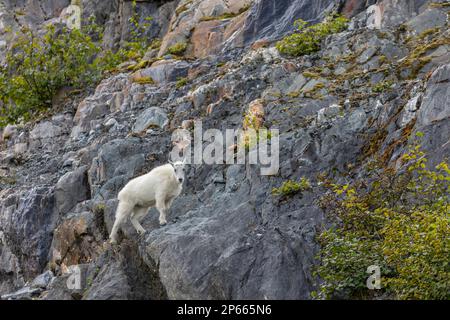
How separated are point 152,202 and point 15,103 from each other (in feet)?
75.0

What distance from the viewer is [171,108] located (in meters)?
25.0

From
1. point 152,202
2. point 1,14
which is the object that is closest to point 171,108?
point 152,202

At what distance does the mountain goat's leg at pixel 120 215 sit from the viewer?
16.4 metres

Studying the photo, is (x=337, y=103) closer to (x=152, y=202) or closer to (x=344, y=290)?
(x=152, y=202)

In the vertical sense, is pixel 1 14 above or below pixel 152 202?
above

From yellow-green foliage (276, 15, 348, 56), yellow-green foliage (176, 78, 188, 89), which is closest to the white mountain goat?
yellow-green foliage (276, 15, 348, 56)

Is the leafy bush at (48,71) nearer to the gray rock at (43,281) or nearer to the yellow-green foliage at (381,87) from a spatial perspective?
the gray rock at (43,281)

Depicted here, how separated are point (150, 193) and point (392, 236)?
18.8ft

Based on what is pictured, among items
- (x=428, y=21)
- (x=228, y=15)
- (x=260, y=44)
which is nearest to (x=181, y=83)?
(x=260, y=44)

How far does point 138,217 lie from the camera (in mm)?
16812

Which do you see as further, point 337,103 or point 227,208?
point 337,103

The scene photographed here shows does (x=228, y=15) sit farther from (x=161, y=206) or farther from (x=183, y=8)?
(x=161, y=206)
